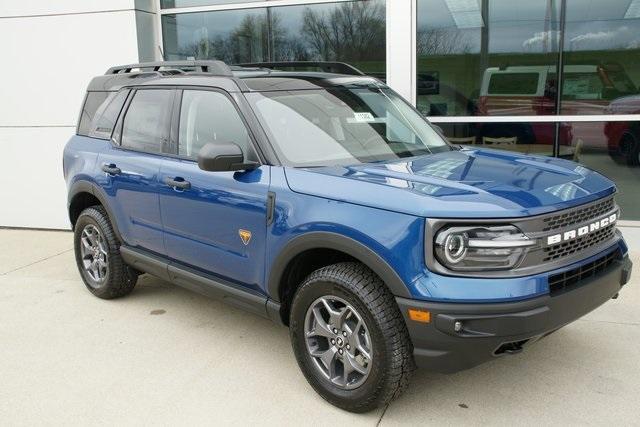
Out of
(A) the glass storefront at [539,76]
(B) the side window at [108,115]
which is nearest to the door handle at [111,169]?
(B) the side window at [108,115]

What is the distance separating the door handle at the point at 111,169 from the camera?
185 inches

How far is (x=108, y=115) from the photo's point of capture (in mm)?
5121

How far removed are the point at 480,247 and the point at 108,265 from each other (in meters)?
3.41

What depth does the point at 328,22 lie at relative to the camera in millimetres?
7598

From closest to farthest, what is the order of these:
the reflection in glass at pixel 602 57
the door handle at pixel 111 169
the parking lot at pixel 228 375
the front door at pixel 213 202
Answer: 1. the parking lot at pixel 228 375
2. the front door at pixel 213 202
3. the door handle at pixel 111 169
4. the reflection in glass at pixel 602 57

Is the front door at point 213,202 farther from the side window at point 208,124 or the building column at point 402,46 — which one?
the building column at point 402,46

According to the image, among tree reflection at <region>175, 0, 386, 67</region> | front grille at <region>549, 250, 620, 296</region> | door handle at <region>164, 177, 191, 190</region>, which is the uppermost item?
tree reflection at <region>175, 0, 386, 67</region>

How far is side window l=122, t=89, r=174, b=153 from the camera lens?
14.6ft

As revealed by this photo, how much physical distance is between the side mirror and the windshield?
258mm

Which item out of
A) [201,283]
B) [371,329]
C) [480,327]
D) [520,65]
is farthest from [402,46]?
[480,327]

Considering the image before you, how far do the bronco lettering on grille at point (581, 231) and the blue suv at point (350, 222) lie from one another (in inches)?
0.4

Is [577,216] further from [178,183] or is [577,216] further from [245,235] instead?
[178,183]

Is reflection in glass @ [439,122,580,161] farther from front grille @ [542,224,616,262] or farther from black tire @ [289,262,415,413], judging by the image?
black tire @ [289,262,415,413]

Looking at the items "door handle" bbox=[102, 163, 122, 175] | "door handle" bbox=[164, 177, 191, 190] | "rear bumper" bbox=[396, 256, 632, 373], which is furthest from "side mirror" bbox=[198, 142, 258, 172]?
"door handle" bbox=[102, 163, 122, 175]
